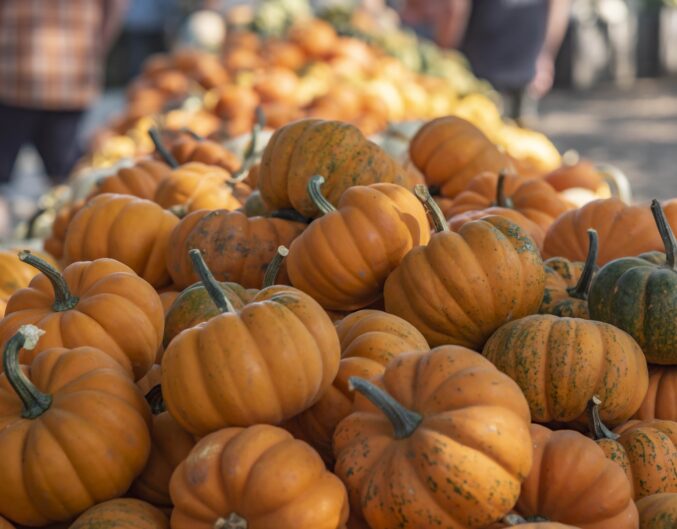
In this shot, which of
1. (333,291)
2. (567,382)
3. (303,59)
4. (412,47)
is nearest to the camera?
(567,382)

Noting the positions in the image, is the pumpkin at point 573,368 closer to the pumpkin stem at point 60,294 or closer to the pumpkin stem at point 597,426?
the pumpkin stem at point 597,426

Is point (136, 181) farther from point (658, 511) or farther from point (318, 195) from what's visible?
point (658, 511)

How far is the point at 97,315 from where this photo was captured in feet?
6.00

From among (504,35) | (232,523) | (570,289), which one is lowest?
(504,35)

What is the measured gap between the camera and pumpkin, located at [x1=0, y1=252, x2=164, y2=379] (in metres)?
1.81

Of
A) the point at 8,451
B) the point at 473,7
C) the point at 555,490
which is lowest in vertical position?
the point at 473,7

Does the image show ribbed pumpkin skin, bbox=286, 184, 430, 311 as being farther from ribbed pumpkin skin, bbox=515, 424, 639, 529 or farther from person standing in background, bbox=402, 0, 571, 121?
person standing in background, bbox=402, 0, 571, 121

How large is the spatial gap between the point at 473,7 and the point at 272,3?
2.49 m

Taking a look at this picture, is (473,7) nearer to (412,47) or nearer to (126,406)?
(412,47)

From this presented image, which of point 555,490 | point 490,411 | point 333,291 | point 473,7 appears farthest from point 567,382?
point 473,7

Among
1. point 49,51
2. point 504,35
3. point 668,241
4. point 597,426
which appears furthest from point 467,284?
point 504,35

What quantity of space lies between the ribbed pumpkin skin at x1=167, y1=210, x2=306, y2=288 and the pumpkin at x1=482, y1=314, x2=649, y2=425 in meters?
0.68

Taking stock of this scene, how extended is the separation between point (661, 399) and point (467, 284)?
49 cm

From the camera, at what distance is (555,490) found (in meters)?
1.52
